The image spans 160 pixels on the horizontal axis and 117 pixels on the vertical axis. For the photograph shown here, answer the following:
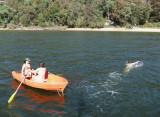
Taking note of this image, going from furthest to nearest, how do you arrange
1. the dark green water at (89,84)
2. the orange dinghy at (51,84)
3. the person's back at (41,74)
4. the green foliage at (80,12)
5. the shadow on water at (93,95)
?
the green foliage at (80,12) → the person's back at (41,74) → the orange dinghy at (51,84) → the dark green water at (89,84) → the shadow on water at (93,95)

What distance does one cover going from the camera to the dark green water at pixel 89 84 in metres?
21.7

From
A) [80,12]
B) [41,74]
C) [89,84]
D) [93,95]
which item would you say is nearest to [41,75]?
[41,74]

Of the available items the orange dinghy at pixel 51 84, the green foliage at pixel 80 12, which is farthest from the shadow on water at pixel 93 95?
the green foliage at pixel 80 12

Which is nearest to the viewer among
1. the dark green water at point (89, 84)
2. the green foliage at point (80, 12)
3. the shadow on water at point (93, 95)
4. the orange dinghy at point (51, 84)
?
the shadow on water at point (93, 95)

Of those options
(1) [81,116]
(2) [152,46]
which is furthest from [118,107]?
(2) [152,46]

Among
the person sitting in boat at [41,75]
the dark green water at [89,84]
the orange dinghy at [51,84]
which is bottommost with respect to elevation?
the dark green water at [89,84]

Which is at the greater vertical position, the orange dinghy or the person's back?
the person's back

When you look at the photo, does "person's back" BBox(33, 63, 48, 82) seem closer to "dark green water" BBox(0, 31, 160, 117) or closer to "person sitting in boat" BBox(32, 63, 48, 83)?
"person sitting in boat" BBox(32, 63, 48, 83)

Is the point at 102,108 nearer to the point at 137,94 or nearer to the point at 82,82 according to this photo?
the point at 137,94

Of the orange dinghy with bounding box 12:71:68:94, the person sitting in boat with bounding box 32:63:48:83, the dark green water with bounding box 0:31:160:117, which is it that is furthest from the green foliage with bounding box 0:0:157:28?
the person sitting in boat with bounding box 32:63:48:83

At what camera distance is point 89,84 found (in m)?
27.4

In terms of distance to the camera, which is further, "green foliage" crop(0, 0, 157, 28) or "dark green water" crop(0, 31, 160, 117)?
"green foliage" crop(0, 0, 157, 28)

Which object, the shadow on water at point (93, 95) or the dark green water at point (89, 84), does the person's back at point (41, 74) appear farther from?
the shadow on water at point (93, 95)

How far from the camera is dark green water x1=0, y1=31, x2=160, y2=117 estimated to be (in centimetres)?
2166
